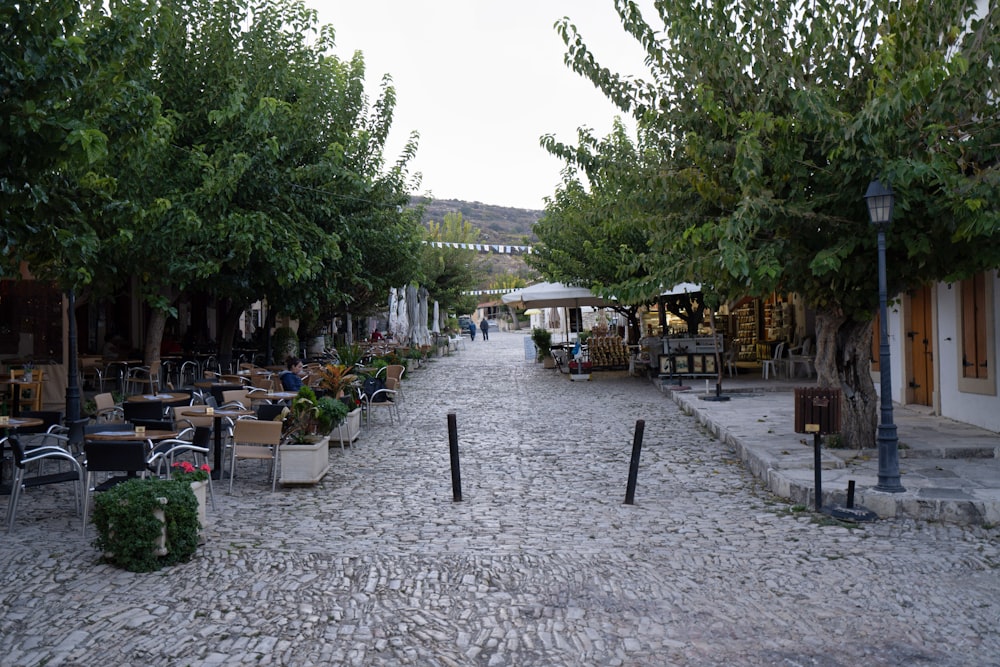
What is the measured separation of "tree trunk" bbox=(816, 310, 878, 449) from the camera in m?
9.38

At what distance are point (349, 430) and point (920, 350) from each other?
8.62 m

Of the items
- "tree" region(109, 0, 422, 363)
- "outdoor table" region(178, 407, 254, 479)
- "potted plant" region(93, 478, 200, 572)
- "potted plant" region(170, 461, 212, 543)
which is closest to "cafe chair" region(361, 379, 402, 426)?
"tree" region(109, 0, 422, 363)

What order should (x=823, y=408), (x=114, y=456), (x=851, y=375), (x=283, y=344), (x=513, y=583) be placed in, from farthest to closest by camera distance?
(x=283, y=344), (x=851, y=375), (x=823, y=408), (x=114, y=456), (x=513, y=583)

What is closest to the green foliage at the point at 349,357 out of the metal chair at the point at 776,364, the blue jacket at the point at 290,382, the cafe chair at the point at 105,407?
the blue jacket at the point at 290,382

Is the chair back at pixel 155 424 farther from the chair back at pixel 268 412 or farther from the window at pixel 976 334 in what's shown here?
the window at pixel 976 334

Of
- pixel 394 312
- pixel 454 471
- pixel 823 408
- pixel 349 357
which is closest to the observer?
pixel 454 471

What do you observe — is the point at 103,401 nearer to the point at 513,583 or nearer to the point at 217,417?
the point at 217,417

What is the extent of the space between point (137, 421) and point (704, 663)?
20.8ft

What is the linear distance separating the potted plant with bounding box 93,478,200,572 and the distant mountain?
8851cm

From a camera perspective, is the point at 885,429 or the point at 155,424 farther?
the point at 155,424

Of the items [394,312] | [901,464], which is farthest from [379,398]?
[394,312]

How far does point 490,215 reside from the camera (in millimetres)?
113562

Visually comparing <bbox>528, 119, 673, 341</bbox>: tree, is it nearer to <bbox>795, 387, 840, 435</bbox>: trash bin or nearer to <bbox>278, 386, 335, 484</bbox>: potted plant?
<bbox>795, 387, 840, 435</bbox>: trash bin

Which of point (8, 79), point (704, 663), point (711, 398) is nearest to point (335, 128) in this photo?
point (711, 398)
